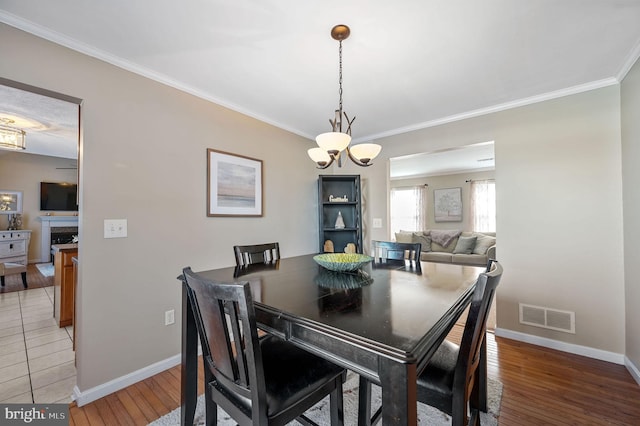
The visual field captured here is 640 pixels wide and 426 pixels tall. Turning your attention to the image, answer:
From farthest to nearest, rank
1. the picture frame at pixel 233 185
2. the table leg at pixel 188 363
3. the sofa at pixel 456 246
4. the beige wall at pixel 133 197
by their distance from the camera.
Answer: the sofa at pixel 456 246
the picture frame at pixel 233 185
the beige wall at pixel 133 197
the table leg at pixel 188 363

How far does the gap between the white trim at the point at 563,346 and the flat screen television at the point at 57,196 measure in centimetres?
861

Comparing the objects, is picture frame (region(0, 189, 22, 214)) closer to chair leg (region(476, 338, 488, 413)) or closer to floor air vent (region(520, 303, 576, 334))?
chair leg (region(476, 338, 488, 413))

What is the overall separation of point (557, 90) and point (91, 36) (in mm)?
3576

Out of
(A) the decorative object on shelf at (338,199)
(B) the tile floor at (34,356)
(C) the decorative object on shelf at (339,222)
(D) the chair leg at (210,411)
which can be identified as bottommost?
(B) the tile floor at (34,356)

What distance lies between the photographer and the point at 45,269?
534 centimetres

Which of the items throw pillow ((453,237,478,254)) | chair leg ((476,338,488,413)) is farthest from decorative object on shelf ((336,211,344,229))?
throw pillow ((453,237,478,254))

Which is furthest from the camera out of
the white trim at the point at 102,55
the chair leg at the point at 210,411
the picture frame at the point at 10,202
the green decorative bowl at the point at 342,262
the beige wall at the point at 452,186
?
the beige wall at the point at 452,186

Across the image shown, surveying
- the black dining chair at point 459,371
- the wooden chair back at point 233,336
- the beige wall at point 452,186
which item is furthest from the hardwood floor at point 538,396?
the beige wall at point 452,186

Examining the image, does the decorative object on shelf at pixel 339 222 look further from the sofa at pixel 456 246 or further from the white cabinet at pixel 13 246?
the white cabinet at pixel 13 246

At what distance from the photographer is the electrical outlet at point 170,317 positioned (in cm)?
207

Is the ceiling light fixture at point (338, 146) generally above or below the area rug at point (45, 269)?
above

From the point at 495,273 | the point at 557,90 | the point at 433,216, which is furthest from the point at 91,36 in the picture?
the point at 433,216

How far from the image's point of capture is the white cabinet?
468 cm

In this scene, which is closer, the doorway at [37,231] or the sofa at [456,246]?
the doorway at [37,231]
